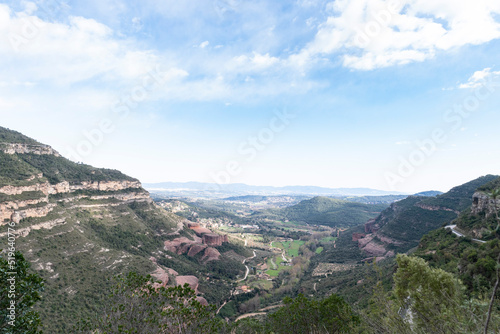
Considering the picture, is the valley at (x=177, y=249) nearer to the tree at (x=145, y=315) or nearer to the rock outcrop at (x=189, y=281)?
the rock outcrop at (x=189, y=281)

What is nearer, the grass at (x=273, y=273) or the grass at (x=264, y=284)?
the grass at (x=264, y=284)

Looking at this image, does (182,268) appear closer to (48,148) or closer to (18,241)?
(18,241)

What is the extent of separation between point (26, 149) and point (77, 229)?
134ft

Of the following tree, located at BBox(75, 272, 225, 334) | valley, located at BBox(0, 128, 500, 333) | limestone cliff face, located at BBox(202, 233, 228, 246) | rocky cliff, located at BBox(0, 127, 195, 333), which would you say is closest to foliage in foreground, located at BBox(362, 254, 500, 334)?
valley, located at BBox(0, 128, 500, 333)

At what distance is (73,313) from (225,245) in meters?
75.0

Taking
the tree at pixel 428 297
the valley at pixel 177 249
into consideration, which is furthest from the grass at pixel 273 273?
the tree at pixel 428 297

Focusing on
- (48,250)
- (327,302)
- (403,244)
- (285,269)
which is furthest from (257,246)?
(327,302)

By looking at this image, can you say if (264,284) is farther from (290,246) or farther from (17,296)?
(17,296)

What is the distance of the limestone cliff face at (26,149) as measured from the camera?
6962cm

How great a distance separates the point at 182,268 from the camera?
76.1 metres

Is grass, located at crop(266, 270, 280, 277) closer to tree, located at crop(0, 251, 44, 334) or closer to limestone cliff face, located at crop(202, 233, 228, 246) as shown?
limestone cliff face, located at crop(202, 233, 228, 246)

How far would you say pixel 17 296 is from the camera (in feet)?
35.8

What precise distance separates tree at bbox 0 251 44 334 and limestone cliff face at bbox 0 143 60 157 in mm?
83123

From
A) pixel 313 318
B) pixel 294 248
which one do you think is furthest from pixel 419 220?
Answer: pixel 313 318
